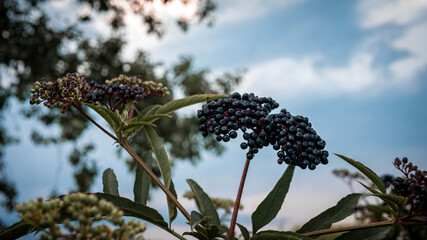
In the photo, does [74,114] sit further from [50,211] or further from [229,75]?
[50,211]

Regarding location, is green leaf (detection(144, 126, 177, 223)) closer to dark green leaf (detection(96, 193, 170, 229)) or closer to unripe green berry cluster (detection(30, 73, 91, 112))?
dark green leaf (detection(96, 193, 170, 229))

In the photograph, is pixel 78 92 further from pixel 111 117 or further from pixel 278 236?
pixel 278 236

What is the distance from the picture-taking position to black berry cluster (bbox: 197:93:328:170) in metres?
1.46

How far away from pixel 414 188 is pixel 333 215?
1.18ft

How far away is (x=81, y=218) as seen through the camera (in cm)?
100

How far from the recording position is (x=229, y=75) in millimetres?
11484

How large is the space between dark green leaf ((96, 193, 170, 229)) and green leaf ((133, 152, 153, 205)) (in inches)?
13.1

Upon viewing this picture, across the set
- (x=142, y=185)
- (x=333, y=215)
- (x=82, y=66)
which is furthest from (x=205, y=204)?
(x=82, y=66)

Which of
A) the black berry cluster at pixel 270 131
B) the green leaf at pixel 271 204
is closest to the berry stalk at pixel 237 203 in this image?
the black berry cluster at pixel 270 131

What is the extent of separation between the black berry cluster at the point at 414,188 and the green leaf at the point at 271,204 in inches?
18.8

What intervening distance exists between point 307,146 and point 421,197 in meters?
0.53

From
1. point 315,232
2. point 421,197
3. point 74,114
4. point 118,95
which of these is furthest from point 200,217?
point 74,114

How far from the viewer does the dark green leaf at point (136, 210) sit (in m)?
1.42

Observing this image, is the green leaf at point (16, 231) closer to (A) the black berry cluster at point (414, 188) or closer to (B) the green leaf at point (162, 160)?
(B) the green leaf at point (162, 160)
